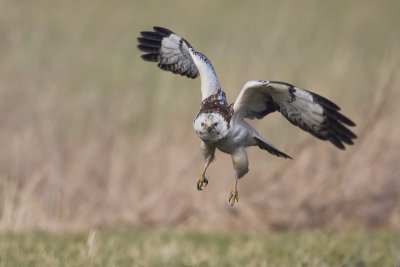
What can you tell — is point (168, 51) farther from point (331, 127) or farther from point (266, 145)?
point (331, 127)

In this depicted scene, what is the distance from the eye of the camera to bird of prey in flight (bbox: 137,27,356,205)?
3.43 meters

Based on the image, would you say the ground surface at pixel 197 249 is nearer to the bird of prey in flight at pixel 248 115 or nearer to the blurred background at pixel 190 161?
the blurred background at pixel 190 161

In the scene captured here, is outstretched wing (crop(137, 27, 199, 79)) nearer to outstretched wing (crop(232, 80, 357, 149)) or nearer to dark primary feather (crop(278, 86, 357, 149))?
outstretched wing (crop(232, 80, 357, 149))

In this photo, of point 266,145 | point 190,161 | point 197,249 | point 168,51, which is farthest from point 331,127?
point 190,161

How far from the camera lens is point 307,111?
12.8 feet

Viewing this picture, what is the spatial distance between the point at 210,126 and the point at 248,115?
0.53m

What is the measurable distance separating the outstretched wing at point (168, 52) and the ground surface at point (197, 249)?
1598mm

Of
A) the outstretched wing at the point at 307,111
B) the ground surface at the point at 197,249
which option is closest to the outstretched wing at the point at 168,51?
the outstretched wing at the point at 307,111

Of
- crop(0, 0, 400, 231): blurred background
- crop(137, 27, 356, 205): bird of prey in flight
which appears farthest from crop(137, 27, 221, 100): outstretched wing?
crop(0, 0, 400, 231): blurred background

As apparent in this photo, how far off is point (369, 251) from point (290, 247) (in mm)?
772

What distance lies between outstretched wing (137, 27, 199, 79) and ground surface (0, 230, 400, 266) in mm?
1598

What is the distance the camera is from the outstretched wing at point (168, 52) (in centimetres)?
456

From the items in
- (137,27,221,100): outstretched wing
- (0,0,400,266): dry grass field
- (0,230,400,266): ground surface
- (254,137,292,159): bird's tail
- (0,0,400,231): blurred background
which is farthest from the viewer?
(0,0,400,231): blurred background

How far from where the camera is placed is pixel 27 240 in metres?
6.95
